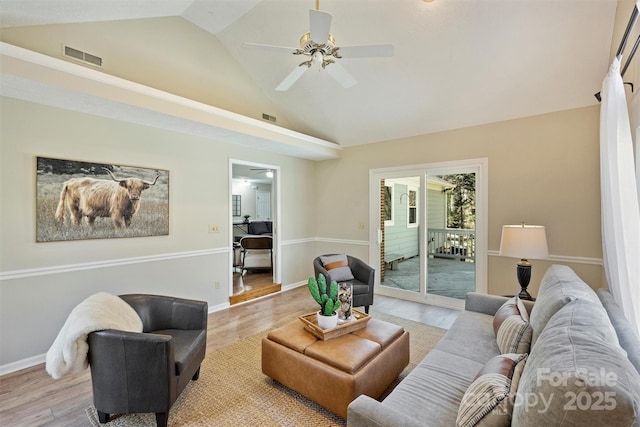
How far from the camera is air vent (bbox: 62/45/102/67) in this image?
2.79m

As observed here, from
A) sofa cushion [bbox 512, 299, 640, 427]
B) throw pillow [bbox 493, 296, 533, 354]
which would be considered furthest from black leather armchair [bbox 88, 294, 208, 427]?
throw pillow [bbox 493, 296, 533, 354]

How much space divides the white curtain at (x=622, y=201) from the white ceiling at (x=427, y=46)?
3.68ft

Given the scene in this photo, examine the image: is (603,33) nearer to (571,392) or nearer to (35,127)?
(571,392)

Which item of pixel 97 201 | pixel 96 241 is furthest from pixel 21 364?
pixel 97 201

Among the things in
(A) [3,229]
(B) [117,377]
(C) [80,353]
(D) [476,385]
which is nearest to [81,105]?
(A) [3,229]

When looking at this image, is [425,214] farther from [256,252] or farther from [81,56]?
[81,56]

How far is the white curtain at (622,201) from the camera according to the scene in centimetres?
176

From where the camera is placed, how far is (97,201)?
10.3ft

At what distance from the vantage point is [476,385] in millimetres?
1250

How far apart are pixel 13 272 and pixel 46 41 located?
86.4 inches

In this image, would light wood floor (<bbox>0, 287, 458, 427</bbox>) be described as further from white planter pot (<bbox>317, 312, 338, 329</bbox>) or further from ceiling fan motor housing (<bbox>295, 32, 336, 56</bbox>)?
ceiling fan motor housing (<bbox>295, 32, 336, 56</bbox>)

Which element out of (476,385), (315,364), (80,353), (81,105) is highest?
(81,105)

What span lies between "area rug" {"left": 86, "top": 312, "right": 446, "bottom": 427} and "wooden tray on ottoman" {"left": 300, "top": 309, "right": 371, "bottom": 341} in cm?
50

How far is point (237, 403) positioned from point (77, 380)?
5.08 ft
